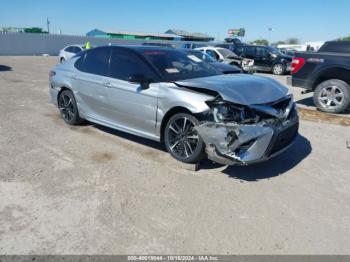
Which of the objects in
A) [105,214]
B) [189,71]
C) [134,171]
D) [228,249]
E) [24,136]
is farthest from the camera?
[24,136]

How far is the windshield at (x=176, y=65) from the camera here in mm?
4828

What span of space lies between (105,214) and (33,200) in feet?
3.01

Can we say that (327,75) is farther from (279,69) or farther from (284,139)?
(279,69)

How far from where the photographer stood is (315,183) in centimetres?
415

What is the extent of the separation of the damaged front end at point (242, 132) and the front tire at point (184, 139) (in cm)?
23

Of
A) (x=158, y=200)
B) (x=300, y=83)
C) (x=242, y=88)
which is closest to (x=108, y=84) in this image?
(x=242, y=88)

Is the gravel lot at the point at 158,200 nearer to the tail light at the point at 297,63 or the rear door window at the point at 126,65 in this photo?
the rear door window at the point at 126,65

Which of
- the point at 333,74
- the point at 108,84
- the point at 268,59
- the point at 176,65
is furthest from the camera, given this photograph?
the point at 268,59

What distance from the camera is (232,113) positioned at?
404 centimetres

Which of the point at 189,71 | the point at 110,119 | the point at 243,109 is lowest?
the point at 110,119

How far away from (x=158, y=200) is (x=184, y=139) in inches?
44.5

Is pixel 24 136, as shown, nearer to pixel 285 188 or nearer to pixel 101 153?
pixel 101 153

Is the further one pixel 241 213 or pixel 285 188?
pixel 285 188

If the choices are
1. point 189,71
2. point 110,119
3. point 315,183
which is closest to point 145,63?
point 189,71
